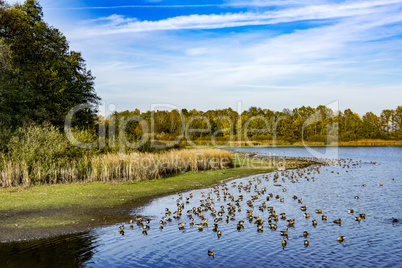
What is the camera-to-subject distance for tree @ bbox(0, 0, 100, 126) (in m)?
36.6

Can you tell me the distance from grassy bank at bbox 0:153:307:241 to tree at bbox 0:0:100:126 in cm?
1772

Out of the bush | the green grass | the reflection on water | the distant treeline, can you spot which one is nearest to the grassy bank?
the green grass

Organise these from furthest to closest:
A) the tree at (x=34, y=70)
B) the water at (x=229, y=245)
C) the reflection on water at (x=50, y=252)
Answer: the tree at (x=34, y=70) < the water at (x=229, y=245) < the reflection on water at (x=50, y=252)

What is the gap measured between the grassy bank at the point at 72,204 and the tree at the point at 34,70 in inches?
698

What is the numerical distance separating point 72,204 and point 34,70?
2752 centimetres

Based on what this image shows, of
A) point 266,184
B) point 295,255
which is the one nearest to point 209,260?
point 295,255

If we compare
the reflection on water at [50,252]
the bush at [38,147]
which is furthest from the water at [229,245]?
the bush at [38,147]

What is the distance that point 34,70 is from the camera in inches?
1553

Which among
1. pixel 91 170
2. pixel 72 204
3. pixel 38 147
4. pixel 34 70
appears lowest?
pixel 72 204

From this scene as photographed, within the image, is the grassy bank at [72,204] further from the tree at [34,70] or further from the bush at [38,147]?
the tree at [34,70]

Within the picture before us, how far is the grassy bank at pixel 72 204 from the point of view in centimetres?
1388

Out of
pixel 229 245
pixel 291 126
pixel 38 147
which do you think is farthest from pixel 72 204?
pixel 291 126

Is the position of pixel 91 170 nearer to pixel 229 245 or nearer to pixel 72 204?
pixel 72 204

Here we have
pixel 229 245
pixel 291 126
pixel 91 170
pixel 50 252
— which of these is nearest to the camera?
pixel 50 252
